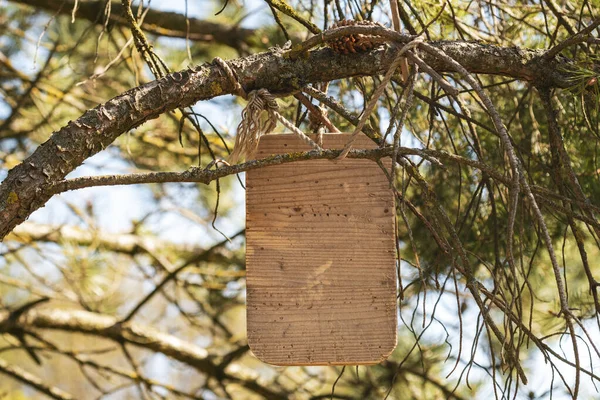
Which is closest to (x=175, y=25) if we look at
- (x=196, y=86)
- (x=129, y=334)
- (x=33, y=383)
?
(x=129, y=334)

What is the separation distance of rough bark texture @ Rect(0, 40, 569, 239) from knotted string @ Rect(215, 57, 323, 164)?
14 mm

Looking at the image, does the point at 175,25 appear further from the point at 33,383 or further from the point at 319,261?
the point at 319,261

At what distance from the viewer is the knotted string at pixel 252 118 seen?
110cm

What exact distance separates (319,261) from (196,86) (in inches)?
12.0

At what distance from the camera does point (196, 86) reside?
1101 mm

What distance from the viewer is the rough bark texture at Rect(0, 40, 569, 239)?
40.2 inches

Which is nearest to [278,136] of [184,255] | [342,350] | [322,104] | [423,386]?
[322,104]

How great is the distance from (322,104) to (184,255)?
2.11 metres

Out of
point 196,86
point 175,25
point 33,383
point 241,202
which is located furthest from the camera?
point 241,202

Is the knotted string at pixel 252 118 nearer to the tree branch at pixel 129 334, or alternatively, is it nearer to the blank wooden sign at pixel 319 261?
the blank wooden sign at pixel 319 261

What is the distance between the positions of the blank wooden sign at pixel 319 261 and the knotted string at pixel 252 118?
0.03m

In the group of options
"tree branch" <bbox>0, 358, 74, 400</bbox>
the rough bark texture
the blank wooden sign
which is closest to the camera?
the rough bark texture

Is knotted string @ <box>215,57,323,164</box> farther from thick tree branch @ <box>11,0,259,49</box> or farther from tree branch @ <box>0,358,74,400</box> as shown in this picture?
tree branch @ <box>0,358,74,400</box>

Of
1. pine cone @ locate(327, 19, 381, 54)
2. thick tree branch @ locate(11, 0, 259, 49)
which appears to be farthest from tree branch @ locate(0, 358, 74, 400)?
pine cone @ locate(327, 19, 381, 54)
